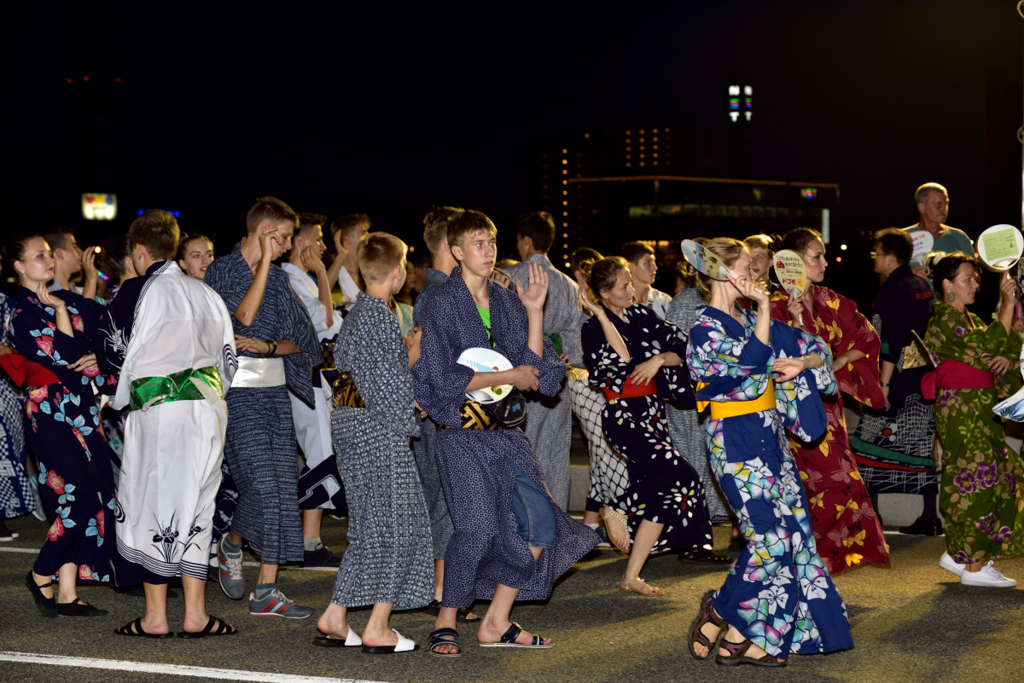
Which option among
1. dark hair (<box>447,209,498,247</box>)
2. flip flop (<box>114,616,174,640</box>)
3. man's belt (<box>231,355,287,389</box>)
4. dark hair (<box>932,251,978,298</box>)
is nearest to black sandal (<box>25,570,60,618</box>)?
flip flop (<box>114,616,174,640</box>)

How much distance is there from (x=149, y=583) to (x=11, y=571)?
78.9 inches

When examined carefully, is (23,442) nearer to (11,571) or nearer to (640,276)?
(11,571)

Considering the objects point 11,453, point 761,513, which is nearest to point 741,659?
point 761,513

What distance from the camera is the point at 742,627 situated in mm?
4176

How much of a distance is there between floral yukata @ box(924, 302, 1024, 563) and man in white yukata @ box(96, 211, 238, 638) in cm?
391

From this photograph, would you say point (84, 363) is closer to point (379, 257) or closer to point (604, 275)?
point (379, 257)

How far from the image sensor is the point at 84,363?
5293 mm

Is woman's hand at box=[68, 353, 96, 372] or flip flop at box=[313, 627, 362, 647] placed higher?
woman's hand at box=[68, 353, 96, 372]

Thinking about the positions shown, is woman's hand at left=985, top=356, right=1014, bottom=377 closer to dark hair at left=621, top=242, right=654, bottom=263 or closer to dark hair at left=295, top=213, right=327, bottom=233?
dark hair at left=621, top=242, right=654, bottom=263

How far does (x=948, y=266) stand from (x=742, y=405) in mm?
2333

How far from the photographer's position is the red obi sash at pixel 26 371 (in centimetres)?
523

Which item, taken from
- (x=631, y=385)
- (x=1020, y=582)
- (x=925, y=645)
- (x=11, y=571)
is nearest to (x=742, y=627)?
(x=925, y=645)

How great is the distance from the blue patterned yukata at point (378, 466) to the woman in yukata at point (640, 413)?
5.47 feet

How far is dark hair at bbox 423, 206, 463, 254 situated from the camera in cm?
536
